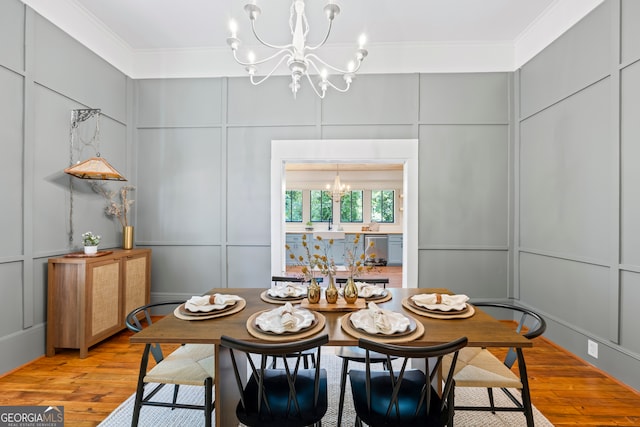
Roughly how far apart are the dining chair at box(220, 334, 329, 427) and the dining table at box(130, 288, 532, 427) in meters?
0.15

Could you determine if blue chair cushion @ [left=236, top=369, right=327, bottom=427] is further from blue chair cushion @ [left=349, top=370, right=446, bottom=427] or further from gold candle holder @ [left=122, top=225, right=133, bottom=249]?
gold candle holder @ [left=122, top=225, right=133, bottom=249]

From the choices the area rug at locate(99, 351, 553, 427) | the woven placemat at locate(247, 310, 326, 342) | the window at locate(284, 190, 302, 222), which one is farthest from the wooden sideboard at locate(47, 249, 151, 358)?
the window at locate(284, 190, 302, 222)

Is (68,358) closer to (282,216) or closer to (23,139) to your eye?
(23,139)

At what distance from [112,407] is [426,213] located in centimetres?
328

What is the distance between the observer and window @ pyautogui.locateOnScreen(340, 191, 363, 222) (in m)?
9.12

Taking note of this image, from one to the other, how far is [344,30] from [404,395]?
3.34m

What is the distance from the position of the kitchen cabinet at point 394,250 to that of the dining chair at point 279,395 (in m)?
6.84

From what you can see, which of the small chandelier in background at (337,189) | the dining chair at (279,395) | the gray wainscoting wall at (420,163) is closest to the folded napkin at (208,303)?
the dining chair at (279,395)

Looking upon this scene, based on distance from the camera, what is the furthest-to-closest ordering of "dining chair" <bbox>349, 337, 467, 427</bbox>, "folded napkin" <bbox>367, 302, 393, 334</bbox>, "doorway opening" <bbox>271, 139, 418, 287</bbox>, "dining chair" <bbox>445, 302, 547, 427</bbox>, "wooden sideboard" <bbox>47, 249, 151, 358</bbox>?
"doorway opening" <bbox>271, 139, 418, 287</bbox>, "wooden sideboard" <bbox>47, 249, 151, 358</bbox>, "dining chair" <bbox>445, 302, 547, 427</bbox>, "folded napkin" <bbox>367, 302, 393, 334</bbox>, "dining chair" <bbox>349, 337, 467, 427</bbox>

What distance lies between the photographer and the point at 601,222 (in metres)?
2.47

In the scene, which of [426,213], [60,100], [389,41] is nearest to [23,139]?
[60,100]

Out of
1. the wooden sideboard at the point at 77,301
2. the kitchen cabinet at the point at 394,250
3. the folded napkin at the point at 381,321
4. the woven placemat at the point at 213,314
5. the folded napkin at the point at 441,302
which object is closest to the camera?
the folded napkin at the point at 381,321

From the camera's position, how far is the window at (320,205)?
920cm

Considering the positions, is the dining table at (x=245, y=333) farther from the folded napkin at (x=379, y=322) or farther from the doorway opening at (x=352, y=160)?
the doorway opening at (x=352, y=160)
